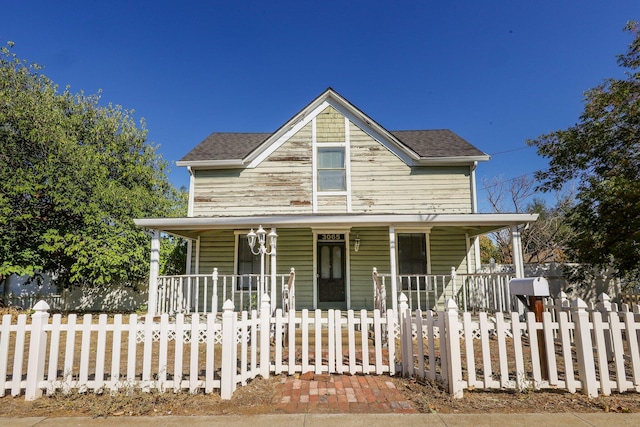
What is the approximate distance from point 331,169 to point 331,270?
3113 millimetres

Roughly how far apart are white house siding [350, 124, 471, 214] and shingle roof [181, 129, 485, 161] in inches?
22.8

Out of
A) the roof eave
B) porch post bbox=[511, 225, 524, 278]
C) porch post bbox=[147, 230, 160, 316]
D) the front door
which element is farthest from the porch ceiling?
the roof eave

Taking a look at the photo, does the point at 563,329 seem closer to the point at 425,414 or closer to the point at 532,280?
the point at 532,280

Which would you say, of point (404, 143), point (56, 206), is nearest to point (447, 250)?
point (404, 143)

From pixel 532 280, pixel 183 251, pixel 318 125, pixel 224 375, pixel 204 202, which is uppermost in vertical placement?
pixel 318 125

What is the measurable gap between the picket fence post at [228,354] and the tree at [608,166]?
9.40 metres

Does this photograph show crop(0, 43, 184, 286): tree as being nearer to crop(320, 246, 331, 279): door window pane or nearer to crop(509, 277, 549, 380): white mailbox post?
crop(320, 246, 331, 279): door window pane

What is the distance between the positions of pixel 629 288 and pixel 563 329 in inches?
352

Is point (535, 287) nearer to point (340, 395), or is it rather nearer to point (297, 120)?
point (340, 395)

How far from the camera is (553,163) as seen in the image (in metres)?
11.2

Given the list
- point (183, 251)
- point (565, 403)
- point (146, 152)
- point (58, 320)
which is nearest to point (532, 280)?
point (565, 403)

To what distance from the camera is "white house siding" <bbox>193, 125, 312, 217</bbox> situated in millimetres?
10664

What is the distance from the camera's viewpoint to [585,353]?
12.9 ft

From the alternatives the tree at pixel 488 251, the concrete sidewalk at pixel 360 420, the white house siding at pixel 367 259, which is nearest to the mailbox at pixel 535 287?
the concrete sidewalk at pixel 360 420
